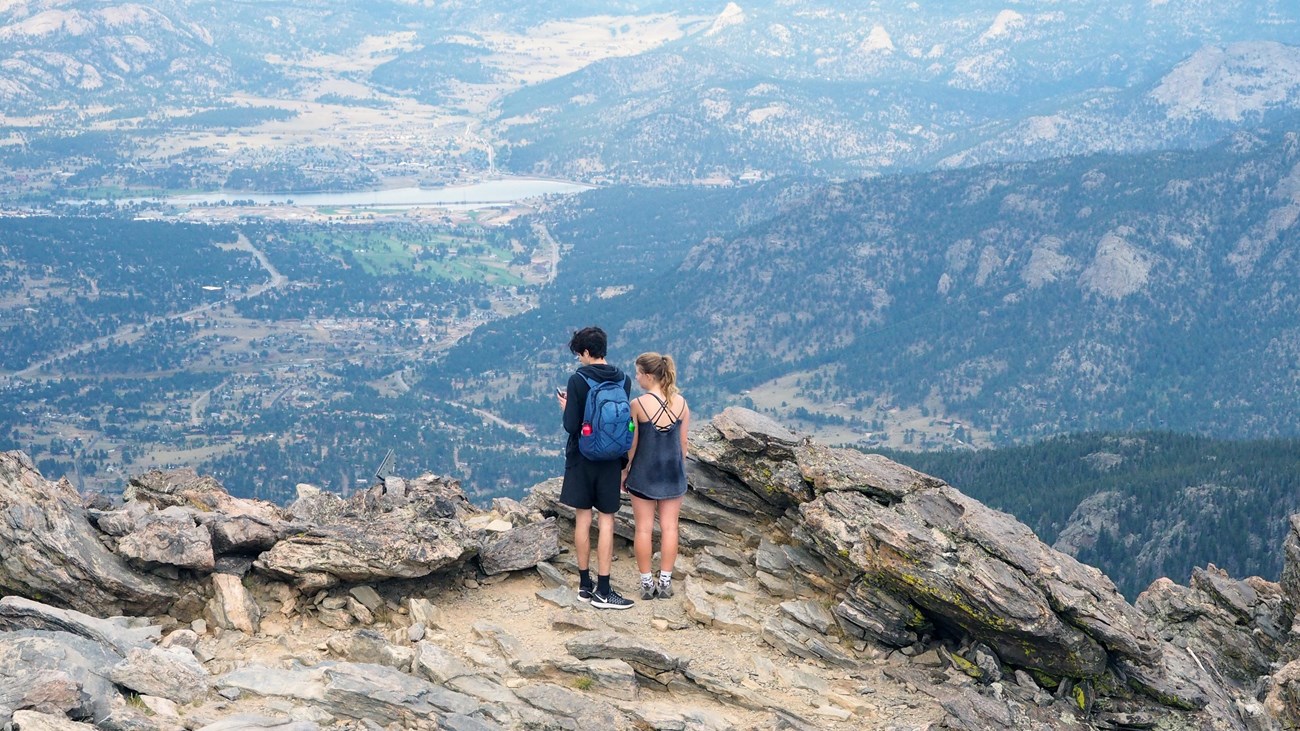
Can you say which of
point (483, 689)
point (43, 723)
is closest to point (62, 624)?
point (43, 723)

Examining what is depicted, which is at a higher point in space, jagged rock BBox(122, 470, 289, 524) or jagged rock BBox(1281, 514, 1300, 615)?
jagged rock BBox(122, 470, 289, 524)

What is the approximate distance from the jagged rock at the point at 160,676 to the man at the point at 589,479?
346 inches

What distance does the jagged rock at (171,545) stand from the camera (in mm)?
29859

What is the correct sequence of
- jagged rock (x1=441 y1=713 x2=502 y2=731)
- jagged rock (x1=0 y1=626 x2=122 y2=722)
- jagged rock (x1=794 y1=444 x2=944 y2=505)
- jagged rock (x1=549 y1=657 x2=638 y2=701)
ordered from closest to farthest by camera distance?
jagged rock (x1=0 y1=626 x2=122 y2=722) → jagged rock (x1=441 y1=713 x2=502 y2=731) → jagged rock (x1=549 y1=657 x2=638 y2=701) → jagged rock (x1=794 y1=444 x2=944 y2=505)

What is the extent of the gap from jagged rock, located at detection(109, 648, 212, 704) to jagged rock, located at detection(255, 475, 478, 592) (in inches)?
181

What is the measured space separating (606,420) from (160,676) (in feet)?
33.6

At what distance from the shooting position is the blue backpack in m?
29.7

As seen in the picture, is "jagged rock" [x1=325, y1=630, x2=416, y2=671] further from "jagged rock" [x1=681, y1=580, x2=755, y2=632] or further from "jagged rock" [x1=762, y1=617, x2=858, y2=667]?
"jagged rock" [x1=762, y1=617, x2=858, y2=667]

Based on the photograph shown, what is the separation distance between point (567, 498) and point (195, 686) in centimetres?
901

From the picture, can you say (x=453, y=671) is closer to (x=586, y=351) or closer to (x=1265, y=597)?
(x=586, y=351)

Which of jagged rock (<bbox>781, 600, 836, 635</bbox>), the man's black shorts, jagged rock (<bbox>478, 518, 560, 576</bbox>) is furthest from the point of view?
jagged rock (<bbox>478, 518, 560, 576</bbox>)

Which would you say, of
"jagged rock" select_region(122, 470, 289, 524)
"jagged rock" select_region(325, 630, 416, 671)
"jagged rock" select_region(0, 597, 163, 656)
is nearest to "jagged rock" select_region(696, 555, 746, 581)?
"jagged rock" select_region(325, 630, 416, 671)

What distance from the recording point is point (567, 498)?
3098cm

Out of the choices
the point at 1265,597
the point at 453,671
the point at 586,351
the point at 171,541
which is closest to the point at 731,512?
the point at 586,351
